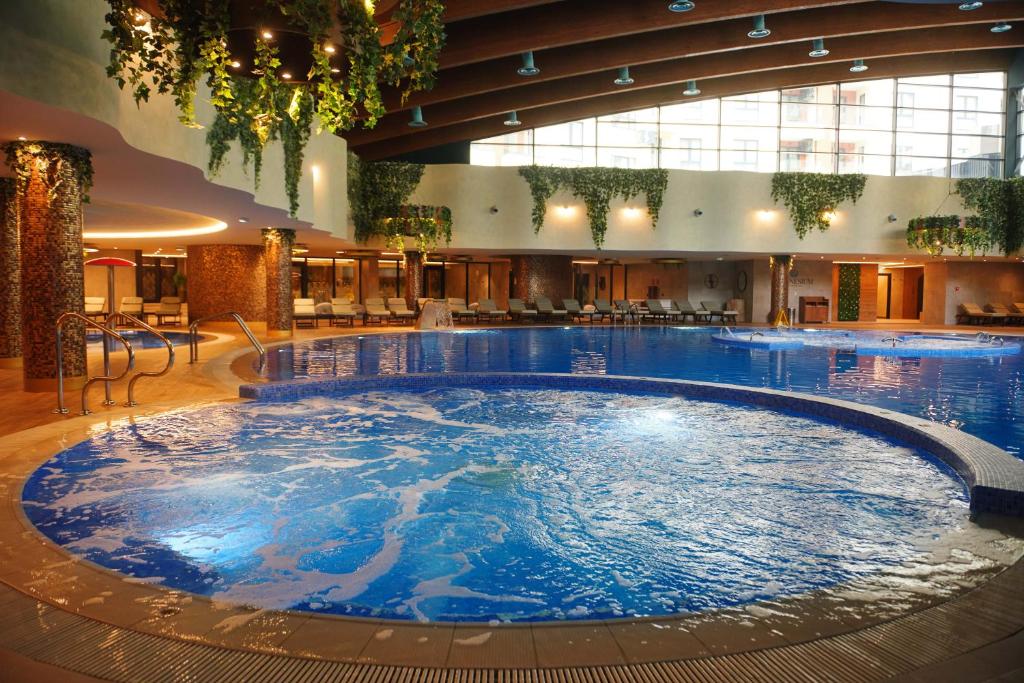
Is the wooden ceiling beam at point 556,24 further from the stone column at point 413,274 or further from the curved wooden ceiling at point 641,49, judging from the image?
the stone column at point 413,274

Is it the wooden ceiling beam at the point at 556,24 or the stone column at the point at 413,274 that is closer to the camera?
the wooden ceiling beam at the point at 556,24

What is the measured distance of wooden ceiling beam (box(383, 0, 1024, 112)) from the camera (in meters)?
15.5

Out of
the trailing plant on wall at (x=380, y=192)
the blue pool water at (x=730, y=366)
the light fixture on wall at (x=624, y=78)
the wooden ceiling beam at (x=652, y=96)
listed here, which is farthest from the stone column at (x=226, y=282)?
the light fixture on wall at (x=624, y=78)

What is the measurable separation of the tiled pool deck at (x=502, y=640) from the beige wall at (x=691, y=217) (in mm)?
19501

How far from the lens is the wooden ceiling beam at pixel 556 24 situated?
13414 mm

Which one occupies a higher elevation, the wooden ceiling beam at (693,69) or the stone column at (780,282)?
the wooden ceiling beam at (693,69)

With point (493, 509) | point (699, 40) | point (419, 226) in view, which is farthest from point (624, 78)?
point (493, 509)

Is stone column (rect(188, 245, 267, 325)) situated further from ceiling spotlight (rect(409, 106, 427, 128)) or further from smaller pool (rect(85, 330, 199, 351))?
ceiling spotlight (rect(409, 106, 427, 128))

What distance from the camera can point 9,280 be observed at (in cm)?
989

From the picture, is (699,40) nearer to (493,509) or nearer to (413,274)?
(413,274)

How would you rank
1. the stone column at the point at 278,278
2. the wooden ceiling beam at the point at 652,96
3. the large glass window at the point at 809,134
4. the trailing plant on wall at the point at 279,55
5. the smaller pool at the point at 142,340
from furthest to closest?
the large glass window at the point at 809,134 → the wooden ceiling beam at the point at 652,96 → the stone column at the point at 278,278 → the smaller pool at the point at 142,340 → the trailing plant on wall at the point at 279,55

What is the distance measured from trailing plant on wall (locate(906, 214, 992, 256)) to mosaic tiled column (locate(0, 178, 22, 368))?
2296 cm

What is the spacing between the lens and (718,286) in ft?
90.4

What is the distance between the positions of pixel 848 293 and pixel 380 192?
1765 centimetres
